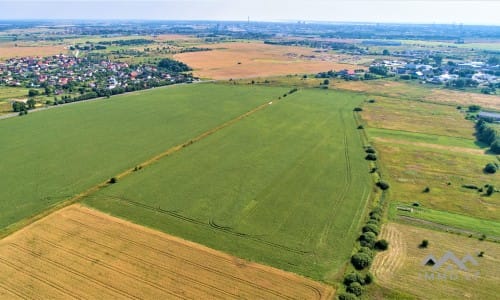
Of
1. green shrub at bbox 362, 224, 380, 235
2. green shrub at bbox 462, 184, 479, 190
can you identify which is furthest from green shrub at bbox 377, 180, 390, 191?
green shrub at bbox 462, 184, 479, 190

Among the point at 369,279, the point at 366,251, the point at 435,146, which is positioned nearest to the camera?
the point at 369,279

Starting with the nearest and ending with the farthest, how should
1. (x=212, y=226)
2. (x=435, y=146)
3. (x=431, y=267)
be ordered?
(x=431, y=267)
(x=212, y=226)
(x=435, y=146)

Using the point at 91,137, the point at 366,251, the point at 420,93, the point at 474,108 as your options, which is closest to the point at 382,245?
the point at 366,251

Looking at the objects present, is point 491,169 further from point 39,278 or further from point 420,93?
point 420,93

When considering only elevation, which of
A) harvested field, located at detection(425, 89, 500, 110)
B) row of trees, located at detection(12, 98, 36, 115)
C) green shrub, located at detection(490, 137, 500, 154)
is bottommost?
green shrub, located at detection(490, 137, 500, 154)

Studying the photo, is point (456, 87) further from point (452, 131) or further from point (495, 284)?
point (495, 284)

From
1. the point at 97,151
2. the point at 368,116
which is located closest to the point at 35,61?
the point at 97,151

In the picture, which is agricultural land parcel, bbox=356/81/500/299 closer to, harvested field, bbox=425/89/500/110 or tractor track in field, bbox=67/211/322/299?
tractor track in field, bbox=67/211/322/299
